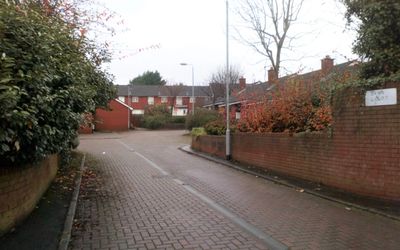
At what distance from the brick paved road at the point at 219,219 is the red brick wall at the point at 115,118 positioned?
4460 cm

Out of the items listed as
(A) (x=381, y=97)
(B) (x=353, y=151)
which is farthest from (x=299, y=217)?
(A) (x=381, y=97)

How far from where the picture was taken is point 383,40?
9945mm

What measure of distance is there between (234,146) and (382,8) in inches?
372

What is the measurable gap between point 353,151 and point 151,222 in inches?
196

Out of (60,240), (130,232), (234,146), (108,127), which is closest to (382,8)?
(130,232)

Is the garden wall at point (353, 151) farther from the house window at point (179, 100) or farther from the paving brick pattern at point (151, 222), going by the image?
the house window at point (179, 100)

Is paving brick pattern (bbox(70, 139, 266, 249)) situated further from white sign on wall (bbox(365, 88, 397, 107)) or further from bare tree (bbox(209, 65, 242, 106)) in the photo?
bare tree (bbox(209, 65, 242, 106))

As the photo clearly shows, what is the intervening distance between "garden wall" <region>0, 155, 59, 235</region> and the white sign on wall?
22.6 ft

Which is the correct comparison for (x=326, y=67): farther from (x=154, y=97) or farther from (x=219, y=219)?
(x=154, y=97)

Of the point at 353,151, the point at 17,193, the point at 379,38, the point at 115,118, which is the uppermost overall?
the point at 379,38

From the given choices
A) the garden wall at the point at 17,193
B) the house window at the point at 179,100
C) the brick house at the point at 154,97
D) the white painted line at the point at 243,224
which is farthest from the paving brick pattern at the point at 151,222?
the house window at the point at 179,100

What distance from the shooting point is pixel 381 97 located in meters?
9.41

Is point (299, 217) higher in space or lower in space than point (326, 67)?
lower

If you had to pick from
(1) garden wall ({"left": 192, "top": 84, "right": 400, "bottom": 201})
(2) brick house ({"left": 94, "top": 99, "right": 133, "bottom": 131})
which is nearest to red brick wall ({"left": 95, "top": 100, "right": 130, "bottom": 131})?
(2) brick house ({"left": 94, "top": 99, "right": 133, "bottom": 131})
